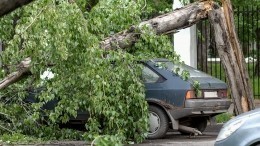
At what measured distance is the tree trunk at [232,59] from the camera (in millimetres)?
12461

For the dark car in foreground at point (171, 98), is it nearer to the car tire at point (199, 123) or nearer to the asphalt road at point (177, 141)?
the asphalt road at point (177, 141)

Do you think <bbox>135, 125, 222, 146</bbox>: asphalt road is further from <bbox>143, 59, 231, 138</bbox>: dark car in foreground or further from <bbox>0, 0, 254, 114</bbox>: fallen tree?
<bbox>0, 0, 254, 114</bbox>: fallen tree

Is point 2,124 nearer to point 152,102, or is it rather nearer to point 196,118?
point 152,102

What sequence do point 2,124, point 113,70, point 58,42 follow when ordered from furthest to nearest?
1. point 2,124
2. point 113,70
3. point 58,42

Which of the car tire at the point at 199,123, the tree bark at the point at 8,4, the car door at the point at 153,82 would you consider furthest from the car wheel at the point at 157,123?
the tree bark at the point at 8,4

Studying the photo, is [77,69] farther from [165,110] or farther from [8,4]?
[8,4]

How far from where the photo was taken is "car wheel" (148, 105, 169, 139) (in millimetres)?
12406

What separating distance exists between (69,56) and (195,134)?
3442mm

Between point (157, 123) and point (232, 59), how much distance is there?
169 centimetres

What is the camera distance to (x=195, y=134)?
13.3 meters

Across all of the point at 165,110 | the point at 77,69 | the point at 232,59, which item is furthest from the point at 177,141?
the point at 77,69

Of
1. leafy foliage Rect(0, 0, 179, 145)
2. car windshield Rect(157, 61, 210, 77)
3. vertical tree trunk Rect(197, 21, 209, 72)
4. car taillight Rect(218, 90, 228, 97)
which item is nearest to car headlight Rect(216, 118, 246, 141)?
leafy foliage Rect(0, 0, 179, 145)

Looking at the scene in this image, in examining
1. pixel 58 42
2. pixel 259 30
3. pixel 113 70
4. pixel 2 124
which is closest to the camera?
pixel 58 42

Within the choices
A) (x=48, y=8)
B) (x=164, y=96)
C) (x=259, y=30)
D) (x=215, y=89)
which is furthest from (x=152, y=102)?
(x=259, y=30)
